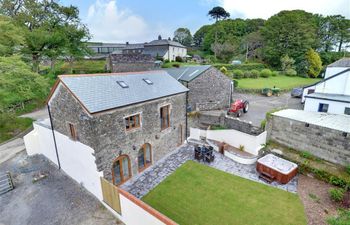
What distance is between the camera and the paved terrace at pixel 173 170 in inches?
416

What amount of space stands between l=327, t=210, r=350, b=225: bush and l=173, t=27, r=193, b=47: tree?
8282 centimetres

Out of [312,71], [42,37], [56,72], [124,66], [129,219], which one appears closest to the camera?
[129,219]

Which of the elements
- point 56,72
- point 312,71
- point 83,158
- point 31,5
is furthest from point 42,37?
point 312,71

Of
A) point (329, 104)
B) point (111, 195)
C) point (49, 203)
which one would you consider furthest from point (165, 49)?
point (111, 195)

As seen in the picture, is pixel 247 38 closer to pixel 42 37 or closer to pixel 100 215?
pixel 42 37

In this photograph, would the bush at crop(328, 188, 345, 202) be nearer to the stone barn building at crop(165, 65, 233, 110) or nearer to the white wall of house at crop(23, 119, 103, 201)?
the white wall of house at crop(23, 119, 103, 201)

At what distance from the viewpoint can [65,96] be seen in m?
9.56

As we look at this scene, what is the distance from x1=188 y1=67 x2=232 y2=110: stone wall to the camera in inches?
734

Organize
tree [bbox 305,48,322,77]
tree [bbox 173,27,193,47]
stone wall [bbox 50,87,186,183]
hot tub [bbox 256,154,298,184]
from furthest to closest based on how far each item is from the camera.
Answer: tree [bbox 173,27,193,47]
tree [bbox 305,48,322,77]
hot tub [bbox 256,154,298,184]
stone wall [bbox 50,87,186,183]

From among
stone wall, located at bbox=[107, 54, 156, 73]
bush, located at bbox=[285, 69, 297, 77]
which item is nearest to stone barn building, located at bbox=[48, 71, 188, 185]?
stone wall, located at bbox=[107, 54, 156, 73]

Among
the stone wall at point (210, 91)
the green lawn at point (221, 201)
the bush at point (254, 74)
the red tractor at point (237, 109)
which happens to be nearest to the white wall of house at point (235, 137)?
the green lawn at point (221, 201)

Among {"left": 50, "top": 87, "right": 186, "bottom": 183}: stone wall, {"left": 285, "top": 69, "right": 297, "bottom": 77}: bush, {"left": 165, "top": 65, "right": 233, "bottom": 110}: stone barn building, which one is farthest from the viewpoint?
{"left": 285, "top": 69, "right": 297, "bottom": 77}: bush

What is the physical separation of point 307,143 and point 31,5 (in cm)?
3955

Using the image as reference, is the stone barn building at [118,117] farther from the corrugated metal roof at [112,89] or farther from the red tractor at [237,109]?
the red tractor at [237,109]
